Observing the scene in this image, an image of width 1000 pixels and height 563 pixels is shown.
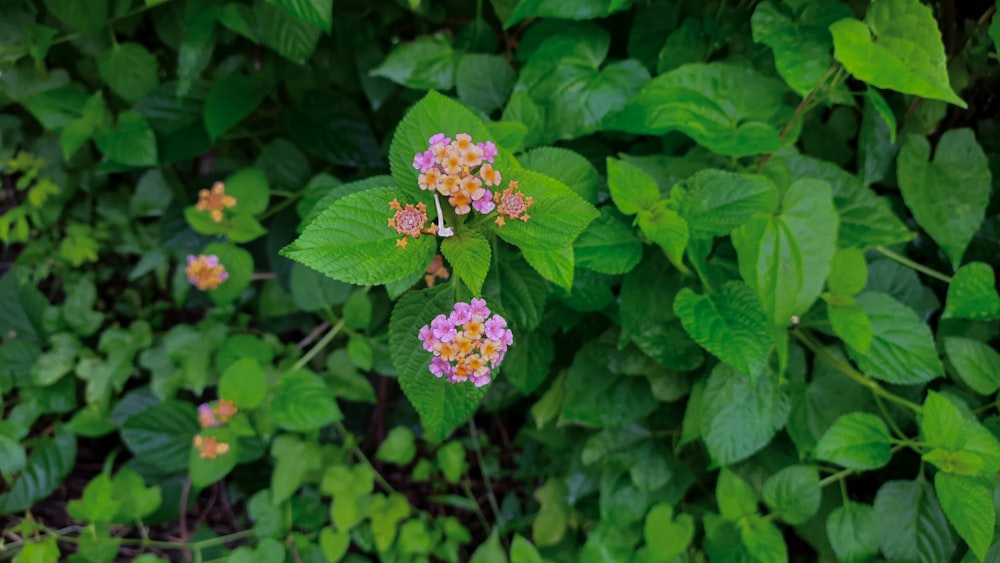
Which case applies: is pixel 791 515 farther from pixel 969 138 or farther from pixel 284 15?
pixel 284 15

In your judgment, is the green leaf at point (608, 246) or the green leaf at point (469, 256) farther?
the green leaf at point (608, 246)

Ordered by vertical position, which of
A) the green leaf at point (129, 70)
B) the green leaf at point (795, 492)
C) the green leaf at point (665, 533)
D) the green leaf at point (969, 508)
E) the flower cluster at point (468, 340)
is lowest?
the green leaf at point (665, 533)

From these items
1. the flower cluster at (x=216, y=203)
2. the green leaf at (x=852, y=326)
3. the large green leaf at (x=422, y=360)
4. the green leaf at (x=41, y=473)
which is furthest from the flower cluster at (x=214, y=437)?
the green leaf at (x=852, y=326)

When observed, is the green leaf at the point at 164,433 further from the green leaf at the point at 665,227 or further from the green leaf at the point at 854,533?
the green leaf at the point at 854,533

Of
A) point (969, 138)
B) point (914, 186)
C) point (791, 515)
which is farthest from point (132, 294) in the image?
point (969, 138)

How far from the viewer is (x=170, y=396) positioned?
1.39m

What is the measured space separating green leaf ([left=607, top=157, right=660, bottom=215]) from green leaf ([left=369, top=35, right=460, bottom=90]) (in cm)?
42

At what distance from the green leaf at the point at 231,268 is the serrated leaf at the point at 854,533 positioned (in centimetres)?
122

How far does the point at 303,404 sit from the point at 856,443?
1.02 m

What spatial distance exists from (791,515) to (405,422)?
3.11 ft

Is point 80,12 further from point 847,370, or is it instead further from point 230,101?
point 847,370

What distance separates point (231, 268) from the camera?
1233 millimetres

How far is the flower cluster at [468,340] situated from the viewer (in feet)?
2.16

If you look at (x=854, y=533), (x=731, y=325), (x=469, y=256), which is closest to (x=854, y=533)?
(x=854, y=533)
